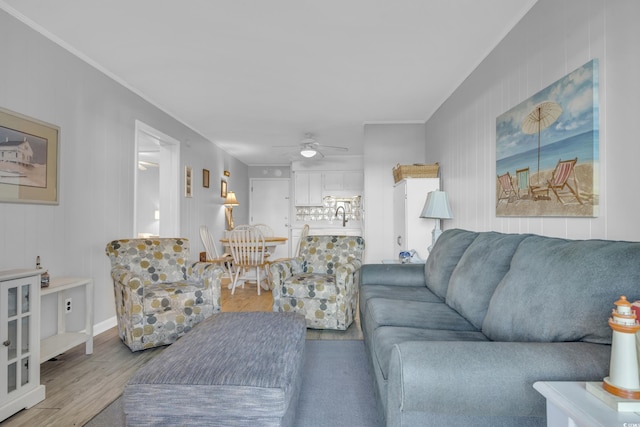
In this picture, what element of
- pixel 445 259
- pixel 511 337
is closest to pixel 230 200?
pixel 445 259

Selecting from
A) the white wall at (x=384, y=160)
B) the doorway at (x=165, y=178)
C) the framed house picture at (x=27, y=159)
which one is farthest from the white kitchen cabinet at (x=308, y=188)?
the framed house picture at (x=27, y=159)

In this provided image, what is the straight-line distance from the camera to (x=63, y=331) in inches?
106

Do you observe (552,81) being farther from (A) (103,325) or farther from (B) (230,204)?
(B) (230,204)

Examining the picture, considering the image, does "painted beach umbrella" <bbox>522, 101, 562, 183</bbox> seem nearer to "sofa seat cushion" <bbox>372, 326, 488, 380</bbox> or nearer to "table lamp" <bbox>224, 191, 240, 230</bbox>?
"sofa seat cushion" <bbox>372, 326, 488, 380</bbox>

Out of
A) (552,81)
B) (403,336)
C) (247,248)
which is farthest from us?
(247,248)

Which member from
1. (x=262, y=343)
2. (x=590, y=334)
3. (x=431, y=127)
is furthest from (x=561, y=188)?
(x=431, y=127)

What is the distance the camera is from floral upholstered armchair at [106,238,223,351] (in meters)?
2.71

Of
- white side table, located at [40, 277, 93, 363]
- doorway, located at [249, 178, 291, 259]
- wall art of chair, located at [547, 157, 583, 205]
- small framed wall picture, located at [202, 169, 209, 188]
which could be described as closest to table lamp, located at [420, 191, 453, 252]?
wall art of chair, located at [547, 157, 583, 205]

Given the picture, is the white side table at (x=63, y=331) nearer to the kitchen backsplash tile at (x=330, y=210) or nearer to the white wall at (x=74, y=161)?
the white wall at (x=74, y=161)

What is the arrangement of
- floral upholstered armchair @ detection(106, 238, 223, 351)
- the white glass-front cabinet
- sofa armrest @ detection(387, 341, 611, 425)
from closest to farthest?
sofa armrest @ detection(387, 341, 611, 425)
the white glass-front cabinet
floral upholstered armchair @ detection(106, 238, 223, 351)

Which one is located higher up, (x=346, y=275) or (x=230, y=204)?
(x=230, y=204)

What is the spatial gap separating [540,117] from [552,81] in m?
0.21

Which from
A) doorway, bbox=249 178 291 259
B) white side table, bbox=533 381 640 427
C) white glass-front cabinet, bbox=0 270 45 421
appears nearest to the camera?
white side table, bbox=533 381 640 427

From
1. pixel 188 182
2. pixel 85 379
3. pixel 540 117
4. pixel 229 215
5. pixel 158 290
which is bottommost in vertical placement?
pixel 85 379
